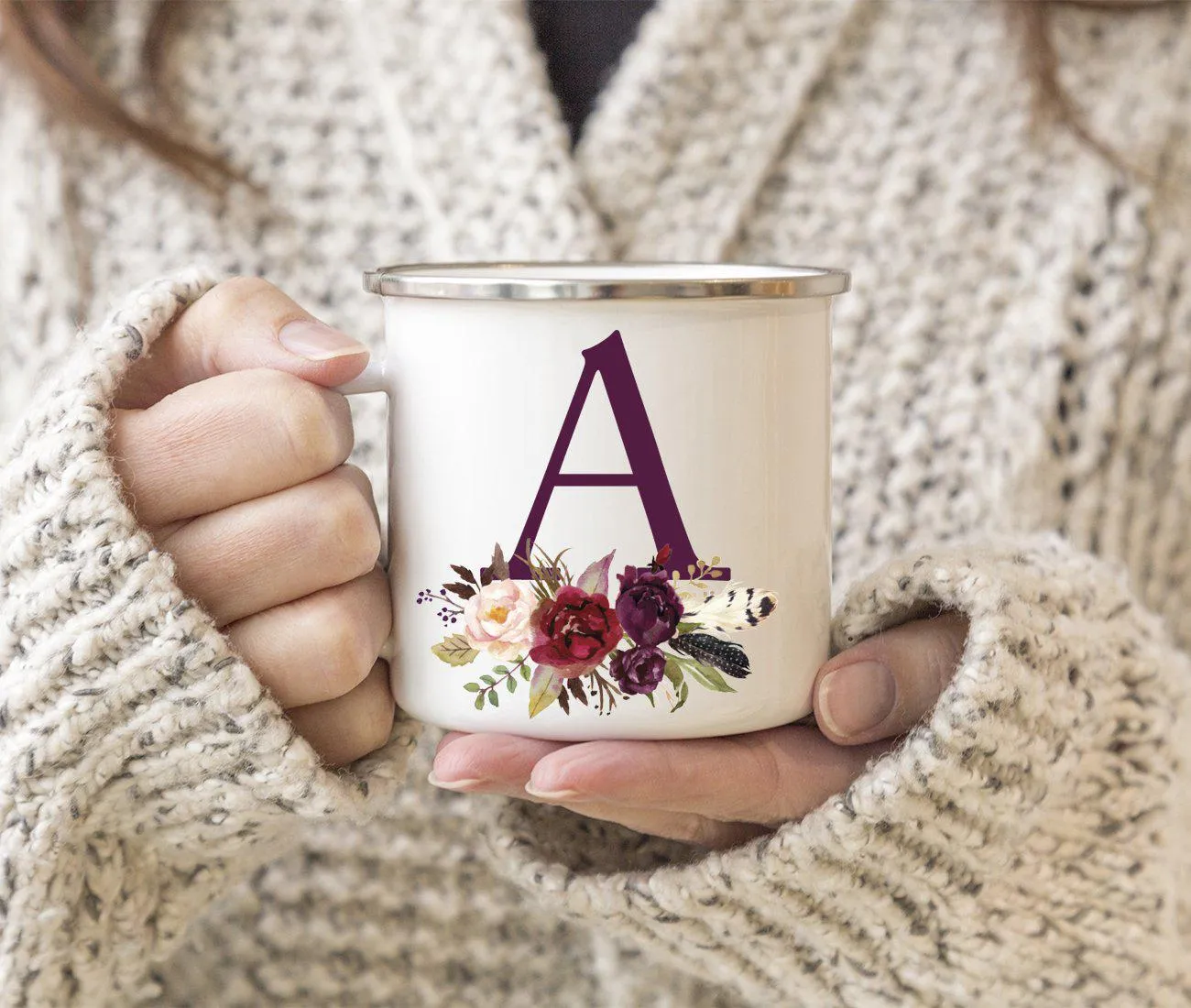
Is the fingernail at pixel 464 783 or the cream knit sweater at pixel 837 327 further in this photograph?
the cream knit sweater at pixel 837 327

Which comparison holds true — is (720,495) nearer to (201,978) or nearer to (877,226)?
(877,226)

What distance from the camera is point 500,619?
55 cm

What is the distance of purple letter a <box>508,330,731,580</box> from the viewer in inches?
20.7

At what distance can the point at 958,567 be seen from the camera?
0.64 m

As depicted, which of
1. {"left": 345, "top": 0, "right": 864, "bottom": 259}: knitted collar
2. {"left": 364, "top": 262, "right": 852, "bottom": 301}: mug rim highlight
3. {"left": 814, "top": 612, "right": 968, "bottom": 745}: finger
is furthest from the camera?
{"left": 345, "top": 0, "right": 864, "bottom": 259}: knitted collar

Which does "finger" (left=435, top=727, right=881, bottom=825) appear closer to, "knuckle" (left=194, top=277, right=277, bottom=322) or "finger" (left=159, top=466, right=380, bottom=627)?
"finger" (left=159, top=466, right=380, bottom=627)

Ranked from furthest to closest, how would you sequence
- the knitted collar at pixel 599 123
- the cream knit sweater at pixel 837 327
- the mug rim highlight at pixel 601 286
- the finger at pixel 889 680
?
1. the knitted collar at pixel 599 123
2. the cream knit sweater at pixel 837 327
3. the finger at pixel 889 680
4. the mug rim highlight at pixel 601 286

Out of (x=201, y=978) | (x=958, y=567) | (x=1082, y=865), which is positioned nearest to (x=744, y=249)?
(x=958, y=567)

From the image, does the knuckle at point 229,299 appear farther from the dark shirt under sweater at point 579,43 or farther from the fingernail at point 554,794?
the dark shirt under sweater at point 579,43

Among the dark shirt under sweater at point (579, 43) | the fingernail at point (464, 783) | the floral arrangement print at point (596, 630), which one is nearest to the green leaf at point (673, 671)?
the floral arrangement print at point (596, 630)

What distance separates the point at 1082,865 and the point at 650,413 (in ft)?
1.36

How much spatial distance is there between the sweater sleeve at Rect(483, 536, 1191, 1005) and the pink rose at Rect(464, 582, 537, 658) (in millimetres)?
193

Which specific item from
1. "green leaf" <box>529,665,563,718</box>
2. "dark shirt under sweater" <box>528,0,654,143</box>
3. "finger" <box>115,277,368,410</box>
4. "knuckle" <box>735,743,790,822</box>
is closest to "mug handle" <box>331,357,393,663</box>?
"finger" <box>115,277,368,410</box>

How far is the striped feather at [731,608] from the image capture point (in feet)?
1.81
